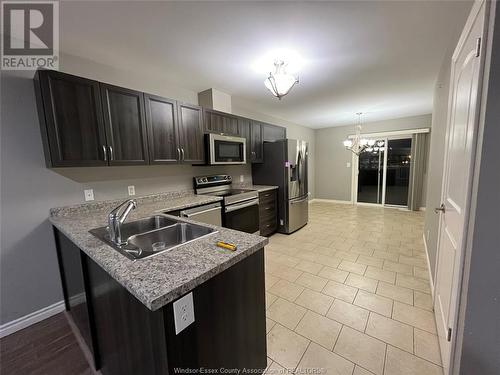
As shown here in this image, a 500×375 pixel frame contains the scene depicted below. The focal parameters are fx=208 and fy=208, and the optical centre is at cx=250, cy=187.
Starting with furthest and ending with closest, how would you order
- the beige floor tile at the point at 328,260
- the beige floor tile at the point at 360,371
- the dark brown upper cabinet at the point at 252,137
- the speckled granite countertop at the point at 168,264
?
the dark brown upper cabinet at the point at 252,137, the beige floor tile at the point at 328,260, the beige floor tile at the point at 360,371, the speckled granite countertop at the point at 168,264

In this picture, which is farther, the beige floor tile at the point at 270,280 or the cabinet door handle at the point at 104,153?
the beige floor tile at the point at 270,280

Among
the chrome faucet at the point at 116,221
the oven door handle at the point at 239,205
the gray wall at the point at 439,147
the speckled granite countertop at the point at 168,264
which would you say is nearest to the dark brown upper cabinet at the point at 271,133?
Answer: the oven door handle at the point at 239,205

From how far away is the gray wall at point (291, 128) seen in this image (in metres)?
3.95

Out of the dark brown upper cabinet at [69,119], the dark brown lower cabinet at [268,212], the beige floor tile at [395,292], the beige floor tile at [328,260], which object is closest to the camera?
the dark brown upper cabinet at [69,119]

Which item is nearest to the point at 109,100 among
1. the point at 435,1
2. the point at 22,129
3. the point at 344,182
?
the point at 22,129

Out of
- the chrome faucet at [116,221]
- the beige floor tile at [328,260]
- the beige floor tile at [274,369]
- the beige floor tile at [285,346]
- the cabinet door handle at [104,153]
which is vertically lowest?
the beige floor tile at [274,369]

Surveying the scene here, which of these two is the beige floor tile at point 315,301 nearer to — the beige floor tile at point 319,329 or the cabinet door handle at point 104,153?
the beige floor tile at point 319,329

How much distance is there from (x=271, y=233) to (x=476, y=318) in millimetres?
3066

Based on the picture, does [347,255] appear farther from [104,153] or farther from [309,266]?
[104,153]

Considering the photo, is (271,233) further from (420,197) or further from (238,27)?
(420,197)

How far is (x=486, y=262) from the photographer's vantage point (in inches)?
35.7

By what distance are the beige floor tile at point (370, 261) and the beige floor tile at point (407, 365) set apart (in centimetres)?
135

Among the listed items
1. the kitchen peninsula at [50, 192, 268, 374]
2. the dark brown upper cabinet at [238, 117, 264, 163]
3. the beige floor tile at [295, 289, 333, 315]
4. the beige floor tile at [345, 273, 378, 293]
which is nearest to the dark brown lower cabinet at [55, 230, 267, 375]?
the kitchen peninsula at [50, 192, 268, 374]

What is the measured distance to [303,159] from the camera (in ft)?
13.6
